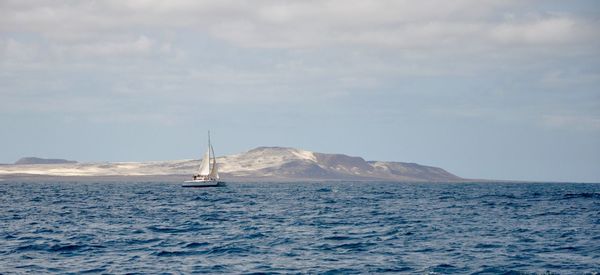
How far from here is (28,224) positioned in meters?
64.8

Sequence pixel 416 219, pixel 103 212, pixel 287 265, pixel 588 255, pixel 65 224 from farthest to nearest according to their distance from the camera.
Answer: pixel 103 212, pixel 416 219, pixel 65 224, pixel 588 255, pixel 287 265

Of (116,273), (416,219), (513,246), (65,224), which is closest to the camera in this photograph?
(116,273)

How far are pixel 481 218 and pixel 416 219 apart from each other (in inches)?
280

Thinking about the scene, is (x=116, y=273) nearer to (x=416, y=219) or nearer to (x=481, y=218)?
(x=416, y=219)

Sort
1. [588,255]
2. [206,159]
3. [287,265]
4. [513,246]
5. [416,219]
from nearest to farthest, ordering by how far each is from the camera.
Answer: [287,265]
[588,255]
[513,246]
[416,219]
[206,159]

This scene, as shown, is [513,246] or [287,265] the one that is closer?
[287,265]

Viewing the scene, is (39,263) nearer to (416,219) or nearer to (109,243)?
(109,243)

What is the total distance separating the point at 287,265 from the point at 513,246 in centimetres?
1672

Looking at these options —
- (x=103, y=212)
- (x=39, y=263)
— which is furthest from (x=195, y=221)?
(x=39, y=263)

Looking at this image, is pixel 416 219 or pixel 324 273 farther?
pixel 416 219

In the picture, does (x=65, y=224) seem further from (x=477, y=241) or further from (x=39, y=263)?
(x=477, y=241)

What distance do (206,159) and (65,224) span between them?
133 m

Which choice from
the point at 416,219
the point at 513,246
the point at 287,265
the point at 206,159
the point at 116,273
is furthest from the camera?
the point at 206,159

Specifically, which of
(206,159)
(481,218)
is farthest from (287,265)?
(206,159)
